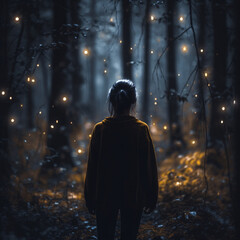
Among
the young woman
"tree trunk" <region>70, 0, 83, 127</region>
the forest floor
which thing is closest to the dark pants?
the young woman

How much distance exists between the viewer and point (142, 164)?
9.75 feet

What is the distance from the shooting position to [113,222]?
3006mm

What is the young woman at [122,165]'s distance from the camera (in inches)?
114

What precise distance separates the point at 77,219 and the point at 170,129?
6.56m

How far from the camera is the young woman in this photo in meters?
2.89

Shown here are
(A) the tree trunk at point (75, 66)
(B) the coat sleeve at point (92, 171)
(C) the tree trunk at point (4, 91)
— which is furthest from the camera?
(A) the tree trunk at point (75, 66)

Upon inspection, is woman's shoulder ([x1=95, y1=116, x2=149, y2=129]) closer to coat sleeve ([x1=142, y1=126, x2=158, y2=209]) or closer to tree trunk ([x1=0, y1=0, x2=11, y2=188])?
coat sleeve ([x1=142, y1=126, x2=158, y2=209])

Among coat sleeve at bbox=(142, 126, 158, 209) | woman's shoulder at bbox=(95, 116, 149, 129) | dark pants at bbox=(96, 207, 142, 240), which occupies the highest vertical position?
woman's shoulder at bbox=(95, 116, 149, 129)

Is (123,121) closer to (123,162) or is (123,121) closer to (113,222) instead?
(123,162)

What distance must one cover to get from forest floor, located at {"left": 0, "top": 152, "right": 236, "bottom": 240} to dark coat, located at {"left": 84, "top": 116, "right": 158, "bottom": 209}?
1.62 metres

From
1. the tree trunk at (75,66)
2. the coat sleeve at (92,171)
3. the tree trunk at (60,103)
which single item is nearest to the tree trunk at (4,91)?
the tree trunk at (60,103)

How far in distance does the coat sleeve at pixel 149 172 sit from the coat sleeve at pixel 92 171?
0.59 meters

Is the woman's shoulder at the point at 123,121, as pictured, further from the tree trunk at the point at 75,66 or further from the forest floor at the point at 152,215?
the tree trunk at the point at 75,66

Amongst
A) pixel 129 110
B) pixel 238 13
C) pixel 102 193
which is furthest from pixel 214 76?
pixel 102 193
